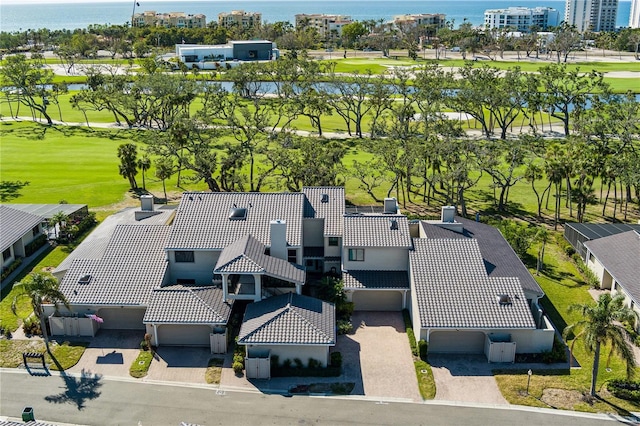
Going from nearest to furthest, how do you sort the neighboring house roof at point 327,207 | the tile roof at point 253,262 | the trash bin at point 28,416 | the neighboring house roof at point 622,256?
the trash bin at point 28,416
the tile roof at point 253,262
the neighboring house roof at point 622,256
the neighboring house roof at point 327,207

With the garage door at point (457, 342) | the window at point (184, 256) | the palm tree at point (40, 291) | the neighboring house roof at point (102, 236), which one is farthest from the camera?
the neighboring house roof at point (102, 236)

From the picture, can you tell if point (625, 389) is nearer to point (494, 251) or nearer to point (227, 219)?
point (494, 251)

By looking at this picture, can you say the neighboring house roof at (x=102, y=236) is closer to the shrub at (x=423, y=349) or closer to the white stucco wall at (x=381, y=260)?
the white stucco wall at (x=381, y=260)

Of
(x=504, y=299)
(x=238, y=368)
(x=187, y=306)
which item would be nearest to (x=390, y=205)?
(x=504, y=299)

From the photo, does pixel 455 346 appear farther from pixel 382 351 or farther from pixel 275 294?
pixel 275 294

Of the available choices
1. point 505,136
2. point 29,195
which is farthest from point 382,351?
point 505,136

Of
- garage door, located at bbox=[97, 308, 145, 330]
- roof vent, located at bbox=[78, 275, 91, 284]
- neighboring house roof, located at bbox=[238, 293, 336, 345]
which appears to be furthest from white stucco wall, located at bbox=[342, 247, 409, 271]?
roof vent, located at bbox=[78, 275, 91, 284]

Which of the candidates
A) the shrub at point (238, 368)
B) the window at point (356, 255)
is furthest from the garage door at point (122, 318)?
the window at point (356, 255)
